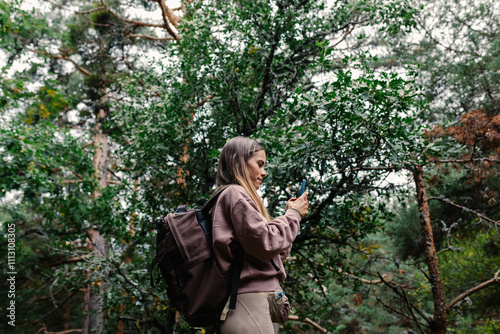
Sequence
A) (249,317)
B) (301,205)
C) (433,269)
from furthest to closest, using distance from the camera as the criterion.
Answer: (433,269), (301,205), (249,317)

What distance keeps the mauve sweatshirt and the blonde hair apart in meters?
0.16

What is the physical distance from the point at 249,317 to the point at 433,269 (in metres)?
3.12

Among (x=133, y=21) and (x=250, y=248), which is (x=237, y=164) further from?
(x=133, y=21)

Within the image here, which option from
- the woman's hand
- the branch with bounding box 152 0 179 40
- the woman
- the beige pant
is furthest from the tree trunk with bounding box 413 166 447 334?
the branch with bounding box 152 0 179 40

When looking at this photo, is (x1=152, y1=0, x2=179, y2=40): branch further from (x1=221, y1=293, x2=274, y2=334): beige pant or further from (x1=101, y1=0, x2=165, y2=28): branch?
(x1=221, y1=293, x2=274, y2=334): beige pant

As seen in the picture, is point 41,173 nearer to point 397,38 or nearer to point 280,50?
point 280,50

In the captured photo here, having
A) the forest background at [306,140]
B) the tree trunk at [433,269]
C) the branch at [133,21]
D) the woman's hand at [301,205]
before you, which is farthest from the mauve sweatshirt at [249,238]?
the branch at [133,21]

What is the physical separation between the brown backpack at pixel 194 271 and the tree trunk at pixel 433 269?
8.32 feet

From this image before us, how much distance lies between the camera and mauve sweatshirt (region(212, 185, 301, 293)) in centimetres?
138

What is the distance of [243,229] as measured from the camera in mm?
1390

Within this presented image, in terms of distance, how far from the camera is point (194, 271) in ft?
4.61

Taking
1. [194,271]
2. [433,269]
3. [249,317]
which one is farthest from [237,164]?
[433,269]

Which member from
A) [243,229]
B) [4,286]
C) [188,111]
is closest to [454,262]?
[188,111]

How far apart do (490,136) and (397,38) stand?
3.74 metres
